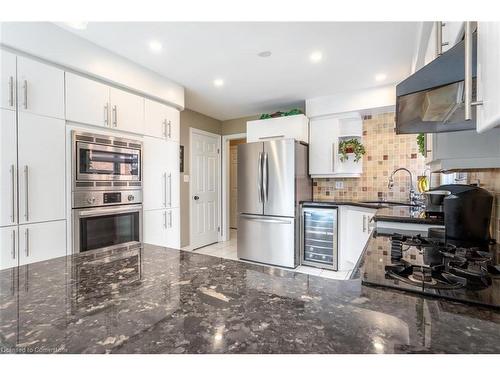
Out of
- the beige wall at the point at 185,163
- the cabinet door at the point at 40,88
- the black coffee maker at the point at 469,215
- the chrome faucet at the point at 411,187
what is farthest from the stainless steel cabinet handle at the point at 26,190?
the chrome faucet at the point at 411,187

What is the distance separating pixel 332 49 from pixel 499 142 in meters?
1.63

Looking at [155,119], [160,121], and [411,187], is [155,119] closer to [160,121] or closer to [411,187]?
[160,121]

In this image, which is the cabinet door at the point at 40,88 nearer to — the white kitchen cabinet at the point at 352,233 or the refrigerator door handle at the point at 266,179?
the refrigerator door handle at the point at 266,179

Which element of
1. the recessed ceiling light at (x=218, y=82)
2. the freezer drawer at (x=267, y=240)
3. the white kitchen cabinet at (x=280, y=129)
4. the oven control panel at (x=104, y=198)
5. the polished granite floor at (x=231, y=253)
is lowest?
the polished granite floor at (x=231, y=253)

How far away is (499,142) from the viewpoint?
1.30 m

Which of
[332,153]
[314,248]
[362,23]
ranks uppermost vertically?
[362,23]

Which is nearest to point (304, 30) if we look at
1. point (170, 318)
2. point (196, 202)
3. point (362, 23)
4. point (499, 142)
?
point (362, 23)

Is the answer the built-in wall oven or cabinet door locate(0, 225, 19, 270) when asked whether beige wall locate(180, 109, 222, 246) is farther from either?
cabinet door locate(0, 225, 19, 270)

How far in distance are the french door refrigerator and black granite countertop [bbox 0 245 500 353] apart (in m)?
2.69

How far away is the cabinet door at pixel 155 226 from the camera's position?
2.83 metres

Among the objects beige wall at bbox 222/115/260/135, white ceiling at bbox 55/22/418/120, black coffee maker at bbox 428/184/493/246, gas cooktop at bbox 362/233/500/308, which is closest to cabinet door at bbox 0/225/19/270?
white ceiling at bbox 55/22/418/120

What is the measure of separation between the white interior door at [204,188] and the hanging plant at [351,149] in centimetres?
236

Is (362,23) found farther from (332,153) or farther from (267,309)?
(267,309)

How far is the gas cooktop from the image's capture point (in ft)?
2.32
